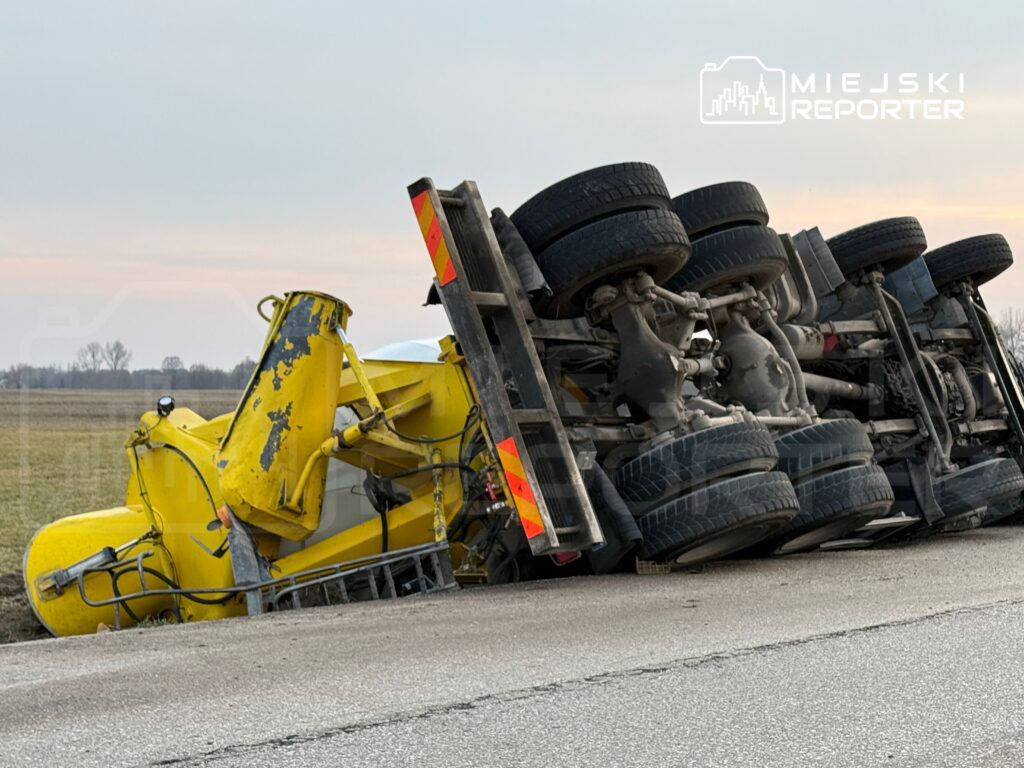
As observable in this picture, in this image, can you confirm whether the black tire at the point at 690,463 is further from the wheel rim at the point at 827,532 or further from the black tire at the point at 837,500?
the wheel rim at the point at 827,532

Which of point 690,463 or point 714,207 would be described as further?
point 714,207

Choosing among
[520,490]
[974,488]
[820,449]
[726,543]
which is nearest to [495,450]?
[520,490]

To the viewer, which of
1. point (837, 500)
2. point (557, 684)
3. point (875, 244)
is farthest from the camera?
point (875, 244)

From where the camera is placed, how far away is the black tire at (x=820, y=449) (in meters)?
8.00

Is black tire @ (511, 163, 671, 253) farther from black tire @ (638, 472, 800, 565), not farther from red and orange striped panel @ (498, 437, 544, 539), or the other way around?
black tire @ (638, 472, 800, 565)

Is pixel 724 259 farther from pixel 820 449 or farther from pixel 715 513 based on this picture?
pixel 715 513

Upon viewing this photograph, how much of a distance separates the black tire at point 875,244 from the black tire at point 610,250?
341cm

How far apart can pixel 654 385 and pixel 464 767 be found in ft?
15.2

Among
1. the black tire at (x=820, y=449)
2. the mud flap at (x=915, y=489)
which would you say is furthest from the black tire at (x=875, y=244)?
the black tire at (x=820, y=449)

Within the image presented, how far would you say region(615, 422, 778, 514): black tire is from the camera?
711 centimetres

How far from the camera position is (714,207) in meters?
8.69

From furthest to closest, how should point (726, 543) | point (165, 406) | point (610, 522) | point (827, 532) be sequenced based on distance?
point (827, 532), point (165, 406), point (726, 543), point (610, 522)

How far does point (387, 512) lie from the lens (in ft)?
25.7

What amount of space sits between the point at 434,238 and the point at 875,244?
180 inches
